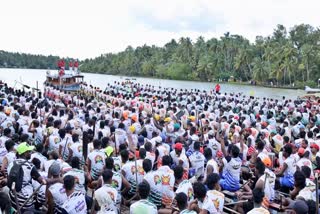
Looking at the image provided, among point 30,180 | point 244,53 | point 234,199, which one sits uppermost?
point 244,53

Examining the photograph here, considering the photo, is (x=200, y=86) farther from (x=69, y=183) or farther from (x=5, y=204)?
(x=5, y=204)

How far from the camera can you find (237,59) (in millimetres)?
59969

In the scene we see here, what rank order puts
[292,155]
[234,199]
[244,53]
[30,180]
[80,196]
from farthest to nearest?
[244,53]
[292,155]
[234,199]
[30,180]
[80,196]

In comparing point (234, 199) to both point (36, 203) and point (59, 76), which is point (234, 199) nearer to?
point (36, 203)

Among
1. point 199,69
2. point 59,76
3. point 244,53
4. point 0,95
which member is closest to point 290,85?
point 244,53

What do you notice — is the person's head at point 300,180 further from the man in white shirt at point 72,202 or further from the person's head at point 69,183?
the person's head at point 69,183

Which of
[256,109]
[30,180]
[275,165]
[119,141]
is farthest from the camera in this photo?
[256,109]

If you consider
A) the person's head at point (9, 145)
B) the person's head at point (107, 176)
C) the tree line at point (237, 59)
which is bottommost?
the person's head at point (107, 176)

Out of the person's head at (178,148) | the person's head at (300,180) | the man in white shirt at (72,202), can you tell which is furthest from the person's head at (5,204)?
the person's head at (300,180)

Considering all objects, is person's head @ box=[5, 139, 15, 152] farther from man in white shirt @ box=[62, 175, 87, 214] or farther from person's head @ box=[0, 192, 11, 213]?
person's head @ box=[0, 192, 11, 213]

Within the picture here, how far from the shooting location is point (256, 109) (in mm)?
17047

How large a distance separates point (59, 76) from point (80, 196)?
73.0ft

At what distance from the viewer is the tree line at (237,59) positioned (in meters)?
52.1

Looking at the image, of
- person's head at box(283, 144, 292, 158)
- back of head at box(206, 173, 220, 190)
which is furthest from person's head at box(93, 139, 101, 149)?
person's head at box(283, 144, 292, 158)
